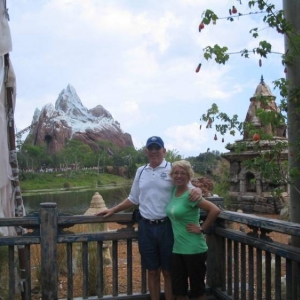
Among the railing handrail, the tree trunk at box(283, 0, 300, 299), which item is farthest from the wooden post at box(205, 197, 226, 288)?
the tree trunk at box(283, 0, 300, 299)

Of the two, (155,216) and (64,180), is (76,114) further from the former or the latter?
(155,216)

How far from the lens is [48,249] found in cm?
355

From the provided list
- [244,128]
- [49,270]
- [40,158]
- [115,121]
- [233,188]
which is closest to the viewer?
[49,270]

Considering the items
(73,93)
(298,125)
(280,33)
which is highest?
(73,93)

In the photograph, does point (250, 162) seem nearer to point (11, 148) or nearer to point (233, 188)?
point (11, 148)

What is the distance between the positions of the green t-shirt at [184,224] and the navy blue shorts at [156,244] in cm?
8

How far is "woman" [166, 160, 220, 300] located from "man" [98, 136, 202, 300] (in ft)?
0.26

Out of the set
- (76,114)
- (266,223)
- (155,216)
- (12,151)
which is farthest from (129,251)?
(76,114)

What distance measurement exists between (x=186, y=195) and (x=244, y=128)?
1.25 m

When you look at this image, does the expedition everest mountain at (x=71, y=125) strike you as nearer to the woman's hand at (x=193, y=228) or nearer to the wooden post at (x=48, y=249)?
the wooden post at (x=48, y=249)

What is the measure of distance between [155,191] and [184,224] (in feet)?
1.17

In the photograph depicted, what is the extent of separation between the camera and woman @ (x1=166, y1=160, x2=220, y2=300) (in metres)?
3.33

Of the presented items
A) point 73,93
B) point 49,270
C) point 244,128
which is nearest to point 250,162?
point 244,128

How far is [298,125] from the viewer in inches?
132
